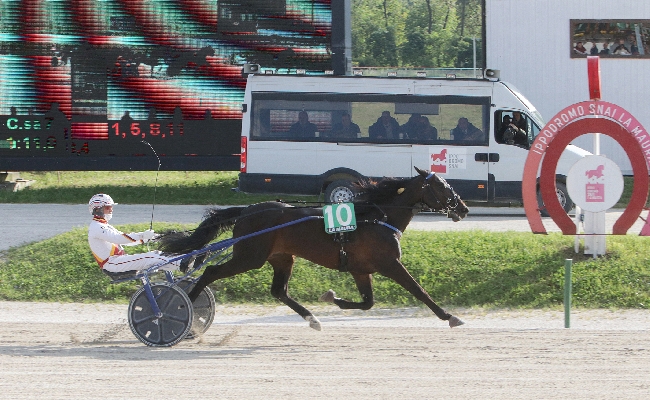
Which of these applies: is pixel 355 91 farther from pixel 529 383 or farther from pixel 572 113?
pixel 529 383

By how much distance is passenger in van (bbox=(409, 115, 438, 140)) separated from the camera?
18.5m

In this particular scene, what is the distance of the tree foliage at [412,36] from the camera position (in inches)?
1641

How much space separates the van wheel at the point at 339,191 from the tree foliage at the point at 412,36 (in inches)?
899

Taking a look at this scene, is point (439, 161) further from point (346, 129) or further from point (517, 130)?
point (346, 129)

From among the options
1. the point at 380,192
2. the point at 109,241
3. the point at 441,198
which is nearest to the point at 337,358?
the point at 380,192

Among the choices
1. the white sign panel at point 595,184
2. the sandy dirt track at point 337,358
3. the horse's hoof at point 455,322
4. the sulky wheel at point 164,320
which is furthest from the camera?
the white sign panel at point 595,184

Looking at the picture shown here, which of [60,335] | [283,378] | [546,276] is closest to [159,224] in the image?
[60,335]

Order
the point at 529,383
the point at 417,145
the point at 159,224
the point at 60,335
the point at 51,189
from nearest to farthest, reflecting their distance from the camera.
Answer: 1. the point at 529,383
2. the point at 60,335
3. the point at 159,224
4. the point at 417,145
5. the point at 51,189

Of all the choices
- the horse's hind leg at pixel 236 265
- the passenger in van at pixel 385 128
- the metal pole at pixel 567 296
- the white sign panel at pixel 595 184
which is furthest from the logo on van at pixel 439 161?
the horse's hind leg at pixel 236 265

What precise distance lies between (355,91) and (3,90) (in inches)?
262

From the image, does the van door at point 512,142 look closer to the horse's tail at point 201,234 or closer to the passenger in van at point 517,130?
the passenger in van at point 517,130

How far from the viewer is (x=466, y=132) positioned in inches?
729

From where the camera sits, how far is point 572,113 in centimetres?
1316

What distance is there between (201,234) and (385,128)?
8.77 meters
